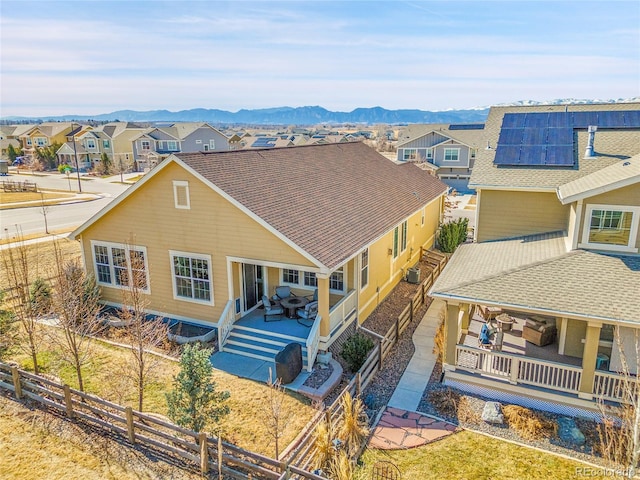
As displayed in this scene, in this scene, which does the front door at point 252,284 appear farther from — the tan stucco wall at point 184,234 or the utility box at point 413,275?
the utility box at point 413,275

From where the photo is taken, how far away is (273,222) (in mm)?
14203

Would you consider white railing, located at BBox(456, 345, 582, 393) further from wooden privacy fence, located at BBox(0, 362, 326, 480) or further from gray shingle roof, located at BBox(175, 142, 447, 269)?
wooden privacy fence, located at BBox(0, 362, 326, 480)

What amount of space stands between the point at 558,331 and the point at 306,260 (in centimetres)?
860

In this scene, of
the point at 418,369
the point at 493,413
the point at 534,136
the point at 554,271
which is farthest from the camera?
the point at 534,136

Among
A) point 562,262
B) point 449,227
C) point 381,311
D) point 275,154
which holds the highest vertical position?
point 275,154

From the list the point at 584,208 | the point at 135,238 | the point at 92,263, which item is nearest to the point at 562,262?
the point at 584,208

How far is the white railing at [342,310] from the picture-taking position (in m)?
14.5

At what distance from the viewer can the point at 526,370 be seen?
12383 millimetres

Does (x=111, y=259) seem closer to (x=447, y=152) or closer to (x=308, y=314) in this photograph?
(x=308, y=314)

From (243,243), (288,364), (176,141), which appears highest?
(176,141)

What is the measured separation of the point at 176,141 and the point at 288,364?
69.7m

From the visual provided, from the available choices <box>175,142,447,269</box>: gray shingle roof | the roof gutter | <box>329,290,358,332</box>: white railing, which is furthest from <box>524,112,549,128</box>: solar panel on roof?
<box>329,290,358,332</box>: white railing

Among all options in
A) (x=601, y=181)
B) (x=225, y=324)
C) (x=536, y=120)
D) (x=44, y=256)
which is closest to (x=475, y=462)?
(x=225, y=324)

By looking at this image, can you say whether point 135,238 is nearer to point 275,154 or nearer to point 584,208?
point 275,154
